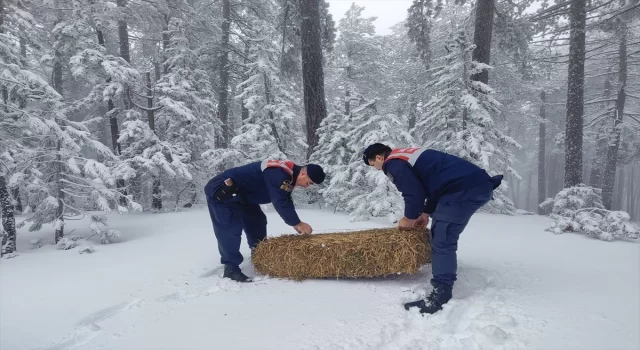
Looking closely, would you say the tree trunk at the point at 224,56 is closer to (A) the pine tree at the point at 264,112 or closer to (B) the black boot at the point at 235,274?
(A) the pine tree at the point at 264,112

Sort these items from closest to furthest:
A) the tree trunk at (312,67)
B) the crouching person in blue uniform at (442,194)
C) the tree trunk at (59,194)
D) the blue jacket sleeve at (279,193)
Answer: the crouching person in blue uniform at (442,194) < the blue jacket sleeve at (279,193) < the tree trunk at (59,194) < the tree trunk at (312,67)

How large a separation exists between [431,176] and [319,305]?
176 centimetres

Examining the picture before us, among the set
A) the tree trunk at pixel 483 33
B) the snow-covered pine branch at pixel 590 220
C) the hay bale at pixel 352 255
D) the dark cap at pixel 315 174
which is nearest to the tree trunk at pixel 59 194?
the hay bale at pixel 352 255

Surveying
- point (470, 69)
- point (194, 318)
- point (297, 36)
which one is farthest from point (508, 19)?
point (194, 318)

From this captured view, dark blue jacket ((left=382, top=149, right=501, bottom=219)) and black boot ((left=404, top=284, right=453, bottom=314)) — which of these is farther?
dark blue jacket ((left=382, top=149, right=501, bottom=219))

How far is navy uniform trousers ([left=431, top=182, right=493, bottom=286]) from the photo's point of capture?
3297 mm

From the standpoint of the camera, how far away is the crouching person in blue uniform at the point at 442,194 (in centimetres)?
329

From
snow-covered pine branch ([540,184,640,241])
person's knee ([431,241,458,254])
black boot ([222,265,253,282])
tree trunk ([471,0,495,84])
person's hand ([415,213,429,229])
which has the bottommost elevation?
black boot ([222,265,253,282])

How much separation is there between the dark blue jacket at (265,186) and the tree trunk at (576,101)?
888cm

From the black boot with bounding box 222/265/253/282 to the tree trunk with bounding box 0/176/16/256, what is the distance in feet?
15.0

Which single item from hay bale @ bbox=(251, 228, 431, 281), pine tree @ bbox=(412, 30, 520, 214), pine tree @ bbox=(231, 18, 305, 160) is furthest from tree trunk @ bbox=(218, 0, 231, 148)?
hay bale @ bbox=(251, 228, 431, 281)

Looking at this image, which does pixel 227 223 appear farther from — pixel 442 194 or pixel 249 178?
pixel 442 194

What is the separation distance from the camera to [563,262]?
4465 millimetres

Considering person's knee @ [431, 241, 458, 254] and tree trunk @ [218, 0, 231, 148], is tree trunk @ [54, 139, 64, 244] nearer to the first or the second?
person's knee @ [431, 241, 458, 254]
